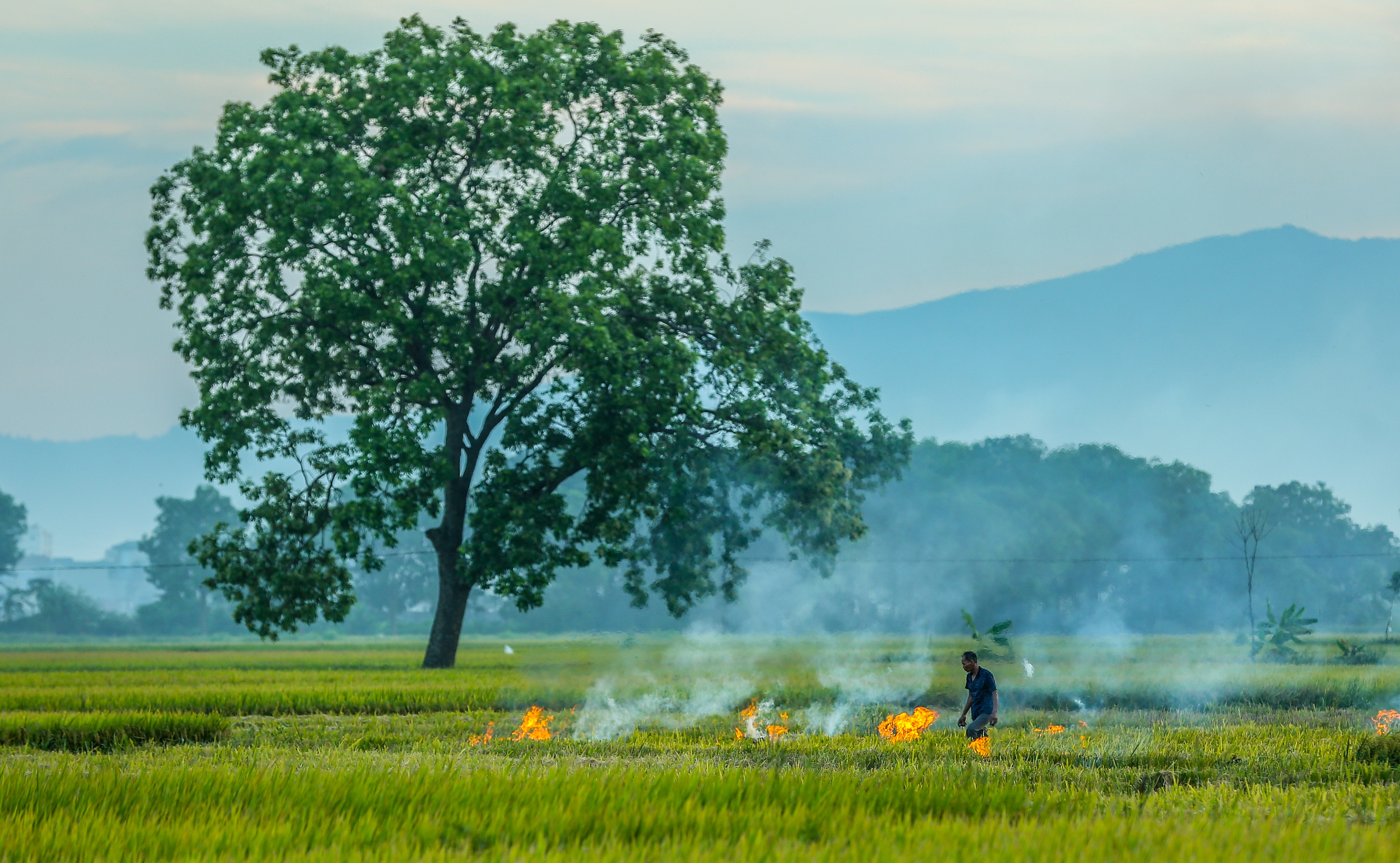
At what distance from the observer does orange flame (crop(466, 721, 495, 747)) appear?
1588cm

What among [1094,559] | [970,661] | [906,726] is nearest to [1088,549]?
[1094,559]

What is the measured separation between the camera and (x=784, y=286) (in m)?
35.3

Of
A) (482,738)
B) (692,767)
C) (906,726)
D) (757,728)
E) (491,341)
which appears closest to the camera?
(692,767)

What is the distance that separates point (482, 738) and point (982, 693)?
630 cm

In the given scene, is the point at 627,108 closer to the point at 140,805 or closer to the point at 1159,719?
the point at 1159,719

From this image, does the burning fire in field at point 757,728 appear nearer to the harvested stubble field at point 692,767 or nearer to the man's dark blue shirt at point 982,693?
the harvested stubble field at point 692,767

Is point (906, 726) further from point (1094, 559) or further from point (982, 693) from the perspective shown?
point (1094, 559)

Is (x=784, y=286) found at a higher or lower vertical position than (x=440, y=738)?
higher

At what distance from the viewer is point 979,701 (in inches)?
573

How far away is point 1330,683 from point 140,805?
69.6 feet

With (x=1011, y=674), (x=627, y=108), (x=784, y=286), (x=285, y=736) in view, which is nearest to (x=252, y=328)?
(x=627, y=108)

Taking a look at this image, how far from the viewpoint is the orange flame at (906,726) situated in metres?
15.1

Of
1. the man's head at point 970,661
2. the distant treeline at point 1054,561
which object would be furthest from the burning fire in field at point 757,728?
the distant treeline at point 1054,561

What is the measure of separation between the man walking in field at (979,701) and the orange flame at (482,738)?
5721 millimetres
